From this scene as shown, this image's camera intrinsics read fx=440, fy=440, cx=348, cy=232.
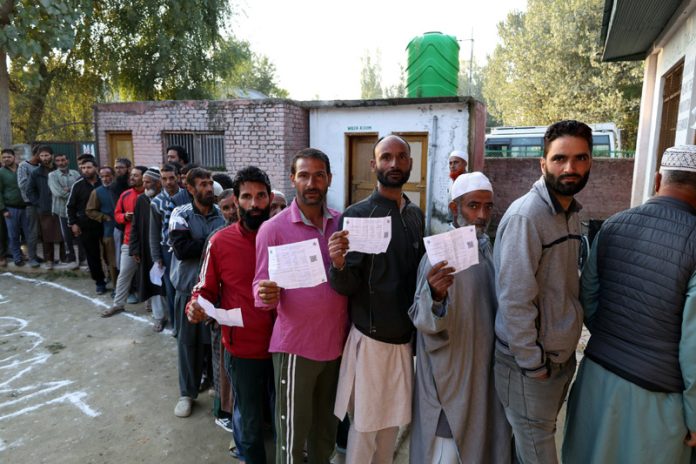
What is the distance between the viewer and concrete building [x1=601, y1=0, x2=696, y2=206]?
4.79m

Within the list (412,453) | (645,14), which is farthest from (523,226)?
(645,14)

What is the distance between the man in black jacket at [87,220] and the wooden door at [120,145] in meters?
4.48

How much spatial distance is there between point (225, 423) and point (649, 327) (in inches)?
115

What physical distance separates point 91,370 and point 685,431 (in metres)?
4.74

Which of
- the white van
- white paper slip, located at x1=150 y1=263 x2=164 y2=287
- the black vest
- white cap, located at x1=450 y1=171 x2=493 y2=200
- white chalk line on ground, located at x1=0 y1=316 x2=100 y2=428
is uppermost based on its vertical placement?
the white van

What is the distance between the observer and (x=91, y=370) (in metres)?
4.38

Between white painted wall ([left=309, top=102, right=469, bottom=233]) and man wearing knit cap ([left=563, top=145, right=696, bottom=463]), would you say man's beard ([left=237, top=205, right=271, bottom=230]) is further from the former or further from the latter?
white painted wall ([left=309, top=102, right=469, bottom=233])

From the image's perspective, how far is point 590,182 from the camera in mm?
11664

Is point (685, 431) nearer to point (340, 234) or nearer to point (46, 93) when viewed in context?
point (340, 234)

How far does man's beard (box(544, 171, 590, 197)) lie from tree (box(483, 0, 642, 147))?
19.8 meters

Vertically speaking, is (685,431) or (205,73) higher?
(205,73)

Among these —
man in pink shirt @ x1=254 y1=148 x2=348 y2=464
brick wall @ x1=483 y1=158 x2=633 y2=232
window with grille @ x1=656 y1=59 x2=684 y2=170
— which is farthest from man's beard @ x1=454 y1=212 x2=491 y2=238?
brick wall @ x1=483 y1=158 x2=633 y2=232

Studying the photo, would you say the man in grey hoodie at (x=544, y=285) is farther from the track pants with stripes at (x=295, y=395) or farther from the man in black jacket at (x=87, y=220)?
the man in black jacket at (x=87, y=220)

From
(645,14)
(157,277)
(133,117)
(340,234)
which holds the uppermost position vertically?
(645,14)
